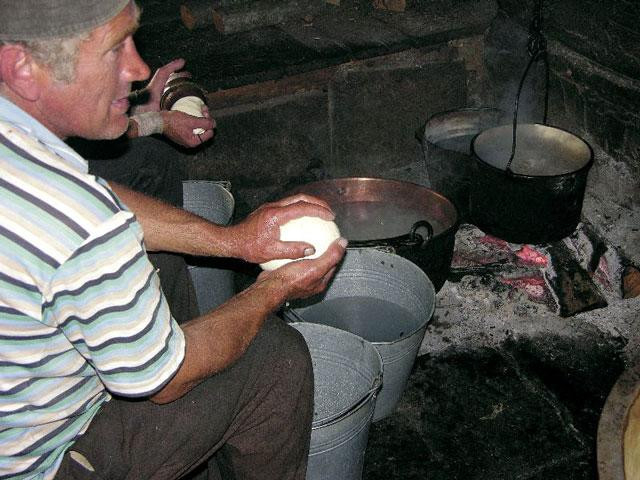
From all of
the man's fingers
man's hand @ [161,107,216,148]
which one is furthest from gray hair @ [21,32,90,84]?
the man's fingers

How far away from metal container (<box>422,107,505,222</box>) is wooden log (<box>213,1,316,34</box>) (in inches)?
58.3

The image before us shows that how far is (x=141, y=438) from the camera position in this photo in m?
2.09

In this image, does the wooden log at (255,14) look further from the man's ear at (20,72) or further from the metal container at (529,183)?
the man's ear at (20,72)

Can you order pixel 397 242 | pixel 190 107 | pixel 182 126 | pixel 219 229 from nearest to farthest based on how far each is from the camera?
pixel 219 229, pixel 397 242, pixel 182 126, pixel 190 107

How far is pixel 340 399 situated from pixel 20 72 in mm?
2003

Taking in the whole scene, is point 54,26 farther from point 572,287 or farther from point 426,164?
point 572,287

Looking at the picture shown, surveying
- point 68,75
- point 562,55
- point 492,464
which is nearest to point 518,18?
point 562,55

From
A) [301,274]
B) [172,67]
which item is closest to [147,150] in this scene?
[172,67]

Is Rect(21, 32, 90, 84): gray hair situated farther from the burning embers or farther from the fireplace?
the burning embers

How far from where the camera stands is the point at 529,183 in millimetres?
3973

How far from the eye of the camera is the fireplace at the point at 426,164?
11.3ft

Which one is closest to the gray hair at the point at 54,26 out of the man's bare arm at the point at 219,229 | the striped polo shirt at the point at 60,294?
the striped polo shirt at the point at 60,294

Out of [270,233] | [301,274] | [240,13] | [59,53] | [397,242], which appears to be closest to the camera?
[59,53]

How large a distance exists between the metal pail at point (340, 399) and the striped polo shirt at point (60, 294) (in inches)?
38.9
